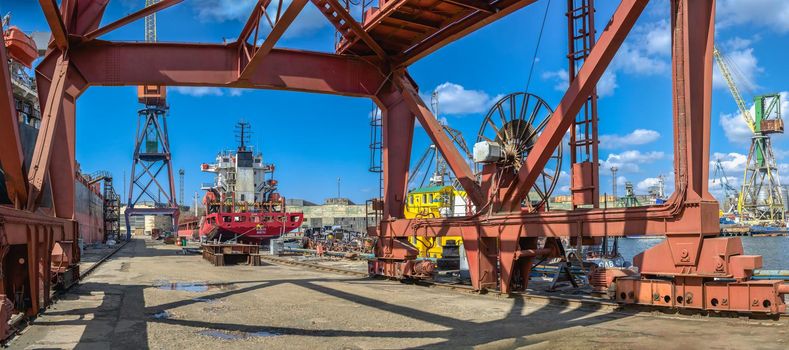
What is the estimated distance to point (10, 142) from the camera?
7.34 metres

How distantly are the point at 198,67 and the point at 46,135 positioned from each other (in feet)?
16.0

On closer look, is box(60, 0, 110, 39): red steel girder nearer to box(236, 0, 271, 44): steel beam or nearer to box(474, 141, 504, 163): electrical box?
box(236, 0, 271, 44): steel beam

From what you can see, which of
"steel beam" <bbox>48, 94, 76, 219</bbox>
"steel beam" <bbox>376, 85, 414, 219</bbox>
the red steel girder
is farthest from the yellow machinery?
the red steel girder

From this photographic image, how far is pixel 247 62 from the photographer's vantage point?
1485cm

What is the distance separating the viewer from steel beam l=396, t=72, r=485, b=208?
1384 centimetres

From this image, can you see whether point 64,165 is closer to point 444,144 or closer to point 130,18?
point 130,18

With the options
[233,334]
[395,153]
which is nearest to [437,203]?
[395,153]

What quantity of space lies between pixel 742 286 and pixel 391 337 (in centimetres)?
542

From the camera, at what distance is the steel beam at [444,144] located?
13836 millimetres

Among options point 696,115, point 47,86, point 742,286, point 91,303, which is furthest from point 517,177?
point 47,86

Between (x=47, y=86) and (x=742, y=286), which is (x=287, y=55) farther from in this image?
(x=742, y=286)

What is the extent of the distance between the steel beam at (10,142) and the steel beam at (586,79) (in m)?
8.75

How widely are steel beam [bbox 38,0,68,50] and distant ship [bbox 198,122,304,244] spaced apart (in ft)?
86.1

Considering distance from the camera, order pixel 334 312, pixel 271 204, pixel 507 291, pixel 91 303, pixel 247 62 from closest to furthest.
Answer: pixel 334 312 → pixel 91 303 → pixel 507 291 → pixel 247 62 → pixel 271 204
